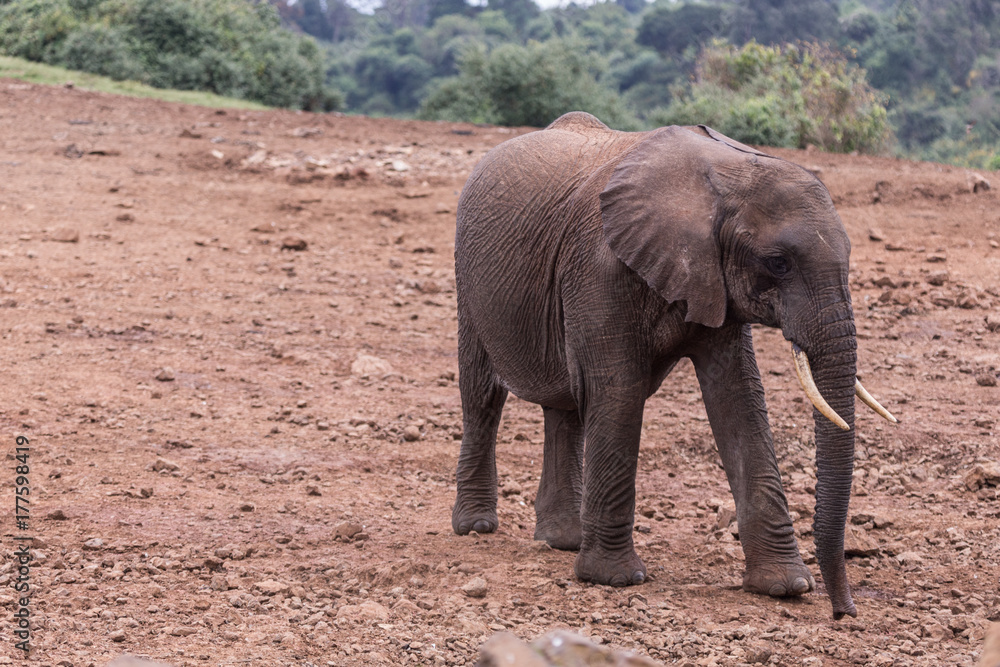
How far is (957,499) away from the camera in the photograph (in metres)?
6.50

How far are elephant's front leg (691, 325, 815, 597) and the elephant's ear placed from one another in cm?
44

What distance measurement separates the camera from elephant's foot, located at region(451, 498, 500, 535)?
6.22 meters

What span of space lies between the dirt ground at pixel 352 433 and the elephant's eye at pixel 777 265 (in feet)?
4.76

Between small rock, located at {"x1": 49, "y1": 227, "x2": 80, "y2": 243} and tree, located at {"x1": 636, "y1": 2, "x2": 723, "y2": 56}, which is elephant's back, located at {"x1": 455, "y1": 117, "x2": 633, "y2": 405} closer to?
small rock, located at {"x1": 49, "y1": 227, "x2": 80, "y2": 243}

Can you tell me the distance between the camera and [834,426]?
4535 mm

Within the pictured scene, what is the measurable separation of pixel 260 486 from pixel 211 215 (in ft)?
22.4

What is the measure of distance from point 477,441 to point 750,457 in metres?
1.73

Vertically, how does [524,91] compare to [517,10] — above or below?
below

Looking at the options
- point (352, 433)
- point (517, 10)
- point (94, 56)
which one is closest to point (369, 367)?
point (352, 433)

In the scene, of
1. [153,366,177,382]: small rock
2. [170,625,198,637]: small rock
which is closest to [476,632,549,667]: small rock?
[170,625,198,637]: small rock

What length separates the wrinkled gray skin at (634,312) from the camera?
4.61 metres

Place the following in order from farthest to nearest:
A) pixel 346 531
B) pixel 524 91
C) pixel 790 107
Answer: pixel 524 91 < pixel 790 107 < pixel 346 531

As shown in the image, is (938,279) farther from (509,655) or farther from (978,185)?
(509,655)

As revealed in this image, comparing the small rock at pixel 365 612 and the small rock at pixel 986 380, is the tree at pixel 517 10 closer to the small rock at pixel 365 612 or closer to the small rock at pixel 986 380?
the small rock at pixel 986 380
